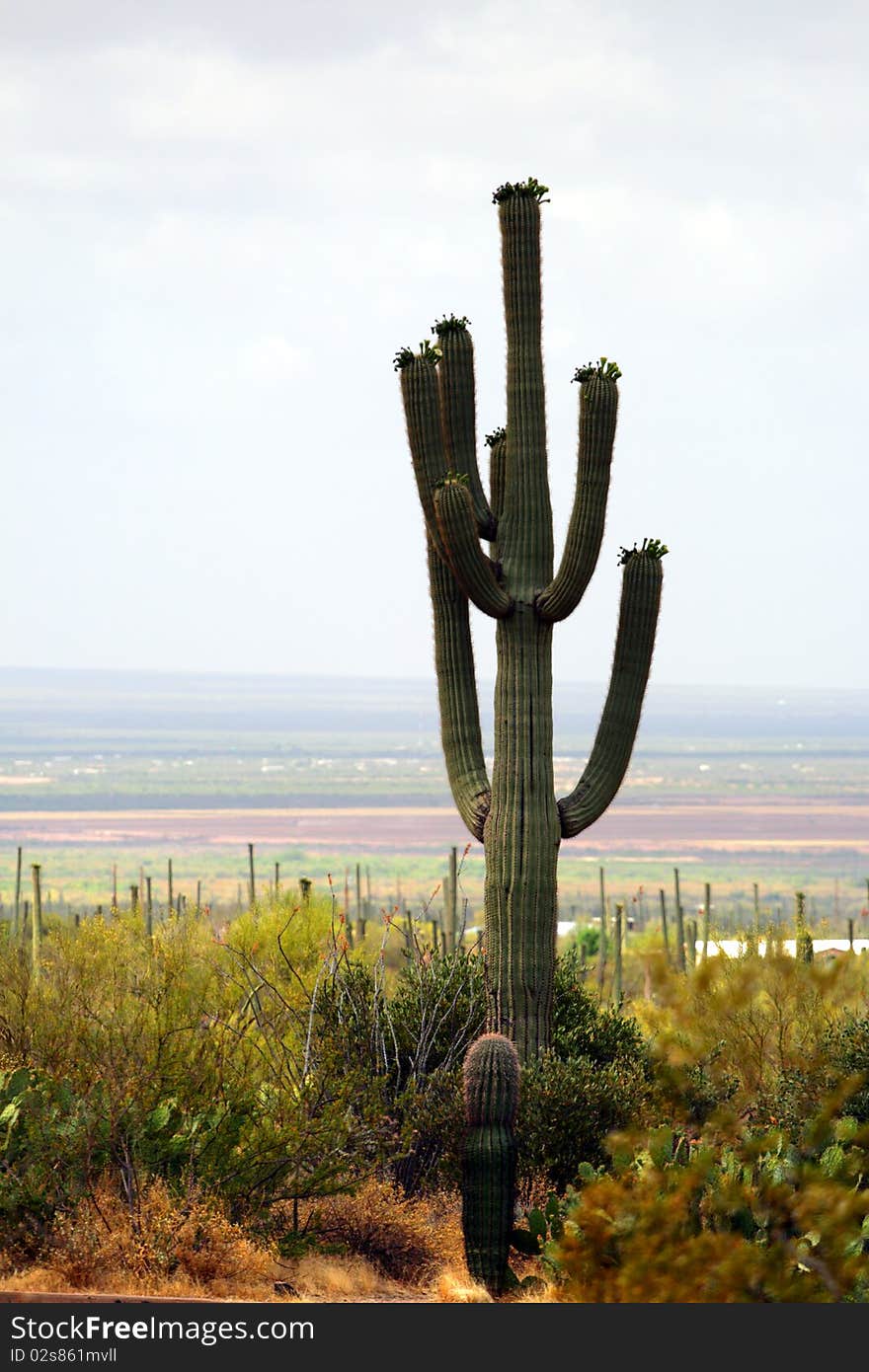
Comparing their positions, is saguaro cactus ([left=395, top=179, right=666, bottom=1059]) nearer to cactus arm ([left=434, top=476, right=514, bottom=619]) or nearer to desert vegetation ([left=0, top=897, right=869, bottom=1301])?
cactus arm ([left=434, top=476, right=514, bottom=619])

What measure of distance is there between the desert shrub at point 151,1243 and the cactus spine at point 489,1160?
152cm

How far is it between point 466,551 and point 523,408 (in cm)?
168

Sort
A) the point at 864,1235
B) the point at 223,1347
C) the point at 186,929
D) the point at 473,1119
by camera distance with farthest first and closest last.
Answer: the point at 186,929 → the point at 473,1119 → the point at 864,1235 → the point at 223,1347

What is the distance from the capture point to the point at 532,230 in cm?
1502

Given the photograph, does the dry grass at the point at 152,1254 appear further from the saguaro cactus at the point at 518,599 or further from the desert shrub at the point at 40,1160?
the saguaro cactus at the point at 518,599

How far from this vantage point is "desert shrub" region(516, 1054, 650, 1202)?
13.3m

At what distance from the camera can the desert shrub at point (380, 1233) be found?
1230cm

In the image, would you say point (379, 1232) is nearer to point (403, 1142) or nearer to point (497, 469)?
point (403, 1142)

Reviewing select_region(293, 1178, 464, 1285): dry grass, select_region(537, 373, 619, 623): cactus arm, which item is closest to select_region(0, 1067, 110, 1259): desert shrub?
select_region(293, 1178, 464, 1285): dry grass

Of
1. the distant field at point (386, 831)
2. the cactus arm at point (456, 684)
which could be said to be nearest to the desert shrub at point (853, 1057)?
the cactus arm at point (456, 684)

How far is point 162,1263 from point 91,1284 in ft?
1.64

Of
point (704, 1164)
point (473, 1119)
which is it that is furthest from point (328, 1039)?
point (704, 1164)

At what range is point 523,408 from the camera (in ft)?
48.8

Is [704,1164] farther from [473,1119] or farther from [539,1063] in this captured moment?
[539,1063]
